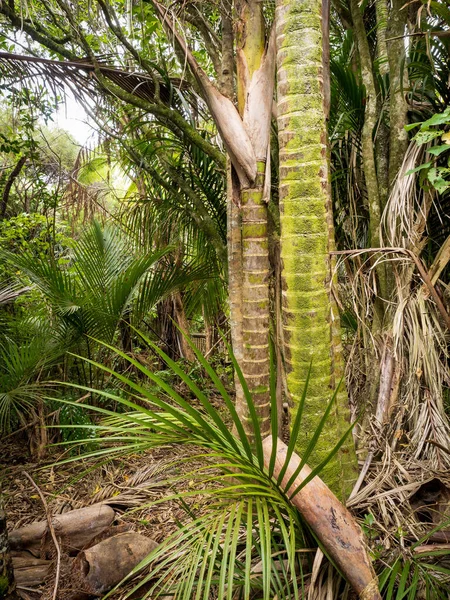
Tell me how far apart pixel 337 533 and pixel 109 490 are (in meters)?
1.82

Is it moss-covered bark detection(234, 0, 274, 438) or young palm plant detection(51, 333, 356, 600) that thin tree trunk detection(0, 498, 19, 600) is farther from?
moss-covered bark detection(234, 0, 274, 438)

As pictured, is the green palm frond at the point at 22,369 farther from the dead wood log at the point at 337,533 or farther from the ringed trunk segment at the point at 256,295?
the dead wood log at the point at 337,533

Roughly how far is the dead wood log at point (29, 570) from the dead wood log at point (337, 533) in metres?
1.38

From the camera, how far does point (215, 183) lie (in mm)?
3420

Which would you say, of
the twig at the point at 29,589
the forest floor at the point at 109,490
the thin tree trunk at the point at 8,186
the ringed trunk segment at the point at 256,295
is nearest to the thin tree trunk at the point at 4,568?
the twig at the point at 29,589

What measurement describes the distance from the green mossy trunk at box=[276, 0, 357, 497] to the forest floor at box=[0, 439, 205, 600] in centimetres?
101

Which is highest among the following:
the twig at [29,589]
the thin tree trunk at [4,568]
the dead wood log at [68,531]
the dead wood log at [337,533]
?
the dead wood log at [337,533]

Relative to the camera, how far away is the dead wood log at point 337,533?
125cm

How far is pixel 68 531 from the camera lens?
88.6 inches

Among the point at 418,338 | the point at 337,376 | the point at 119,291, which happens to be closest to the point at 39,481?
the point at 119,291

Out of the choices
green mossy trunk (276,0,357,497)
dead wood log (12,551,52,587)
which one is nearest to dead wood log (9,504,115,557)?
dead wood log (12,551,52,587)

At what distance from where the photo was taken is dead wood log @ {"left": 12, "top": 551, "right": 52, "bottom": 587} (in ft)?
6.48

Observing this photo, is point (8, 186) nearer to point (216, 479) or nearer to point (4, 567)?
point (4, 567)

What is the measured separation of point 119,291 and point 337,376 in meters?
1.72
